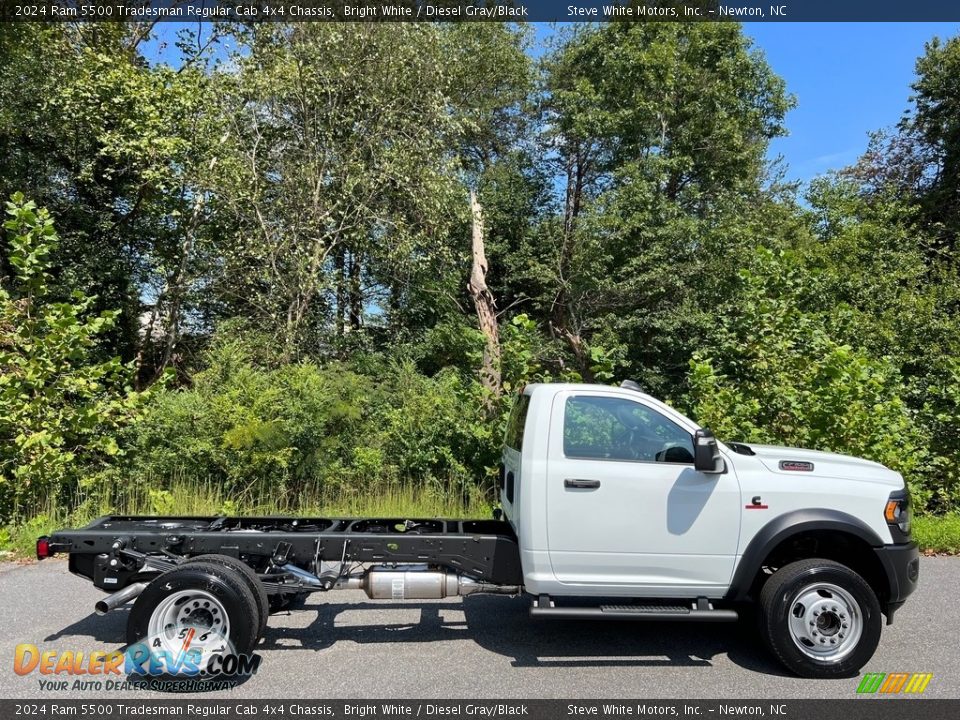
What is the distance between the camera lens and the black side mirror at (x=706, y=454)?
16.0 ft

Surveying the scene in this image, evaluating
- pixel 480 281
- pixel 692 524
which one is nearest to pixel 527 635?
pixel 692 524

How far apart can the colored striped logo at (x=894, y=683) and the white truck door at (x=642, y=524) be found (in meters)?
1.05

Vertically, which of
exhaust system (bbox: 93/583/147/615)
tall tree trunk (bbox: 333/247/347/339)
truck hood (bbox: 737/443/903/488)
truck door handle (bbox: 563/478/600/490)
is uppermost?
tall tree trunk (bbox: 333/247/347/339)

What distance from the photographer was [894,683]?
4.75 m

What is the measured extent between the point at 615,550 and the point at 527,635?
1.22m

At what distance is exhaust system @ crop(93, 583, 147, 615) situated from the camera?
15.2 ft

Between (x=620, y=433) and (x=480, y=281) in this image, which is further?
(x=480, y=281)

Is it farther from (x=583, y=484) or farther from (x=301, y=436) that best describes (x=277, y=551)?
(x=301, y=436)

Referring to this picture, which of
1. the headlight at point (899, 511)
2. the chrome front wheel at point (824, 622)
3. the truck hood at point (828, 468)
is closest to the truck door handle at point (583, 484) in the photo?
the truck hood at point (828, 468)

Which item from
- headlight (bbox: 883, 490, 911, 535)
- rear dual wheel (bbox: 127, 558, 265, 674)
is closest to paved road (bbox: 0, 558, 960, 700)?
rear dual wheel (bbox: 127, 558, 265, 674)

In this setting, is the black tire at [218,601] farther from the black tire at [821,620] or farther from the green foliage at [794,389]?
the green foliage at [794,389]

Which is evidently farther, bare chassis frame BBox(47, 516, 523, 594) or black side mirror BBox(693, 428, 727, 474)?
bare chassis frame BBox(47, 516, 523, 594)

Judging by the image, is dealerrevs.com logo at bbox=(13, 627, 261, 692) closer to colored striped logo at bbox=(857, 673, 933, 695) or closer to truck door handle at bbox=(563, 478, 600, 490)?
truck door handle at bbox=(563, 478, 600, 490)

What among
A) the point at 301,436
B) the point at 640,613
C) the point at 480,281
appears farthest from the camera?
the point at 480,281
